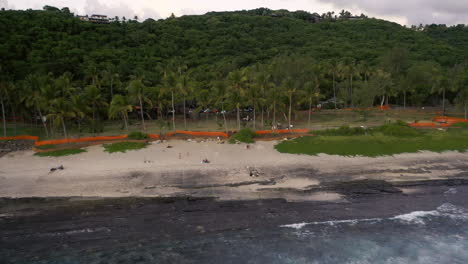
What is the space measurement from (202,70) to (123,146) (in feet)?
141

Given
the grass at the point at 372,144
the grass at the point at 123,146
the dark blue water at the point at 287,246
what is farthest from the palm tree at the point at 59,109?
the grass at the point at 372,144

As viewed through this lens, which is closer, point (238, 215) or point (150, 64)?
point (238, 215)

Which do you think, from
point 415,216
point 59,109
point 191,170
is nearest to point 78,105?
point 59,109

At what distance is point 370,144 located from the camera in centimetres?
3997

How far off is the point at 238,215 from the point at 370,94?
43748 millimetres

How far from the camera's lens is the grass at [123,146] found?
39.0 metres

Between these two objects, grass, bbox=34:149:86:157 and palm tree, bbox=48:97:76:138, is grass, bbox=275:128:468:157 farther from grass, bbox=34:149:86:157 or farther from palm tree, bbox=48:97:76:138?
palm tree, bbox=48:97:76:138

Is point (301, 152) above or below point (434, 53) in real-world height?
below

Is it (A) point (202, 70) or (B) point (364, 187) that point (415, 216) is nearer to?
(B) point (364, 187)

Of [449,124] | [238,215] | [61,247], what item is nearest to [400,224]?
[238,215]

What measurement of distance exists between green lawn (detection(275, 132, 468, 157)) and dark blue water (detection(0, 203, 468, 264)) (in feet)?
47.7

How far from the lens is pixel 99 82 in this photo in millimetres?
62125

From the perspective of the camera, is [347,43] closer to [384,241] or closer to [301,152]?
[301,152]

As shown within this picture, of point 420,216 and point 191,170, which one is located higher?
point 191,170
